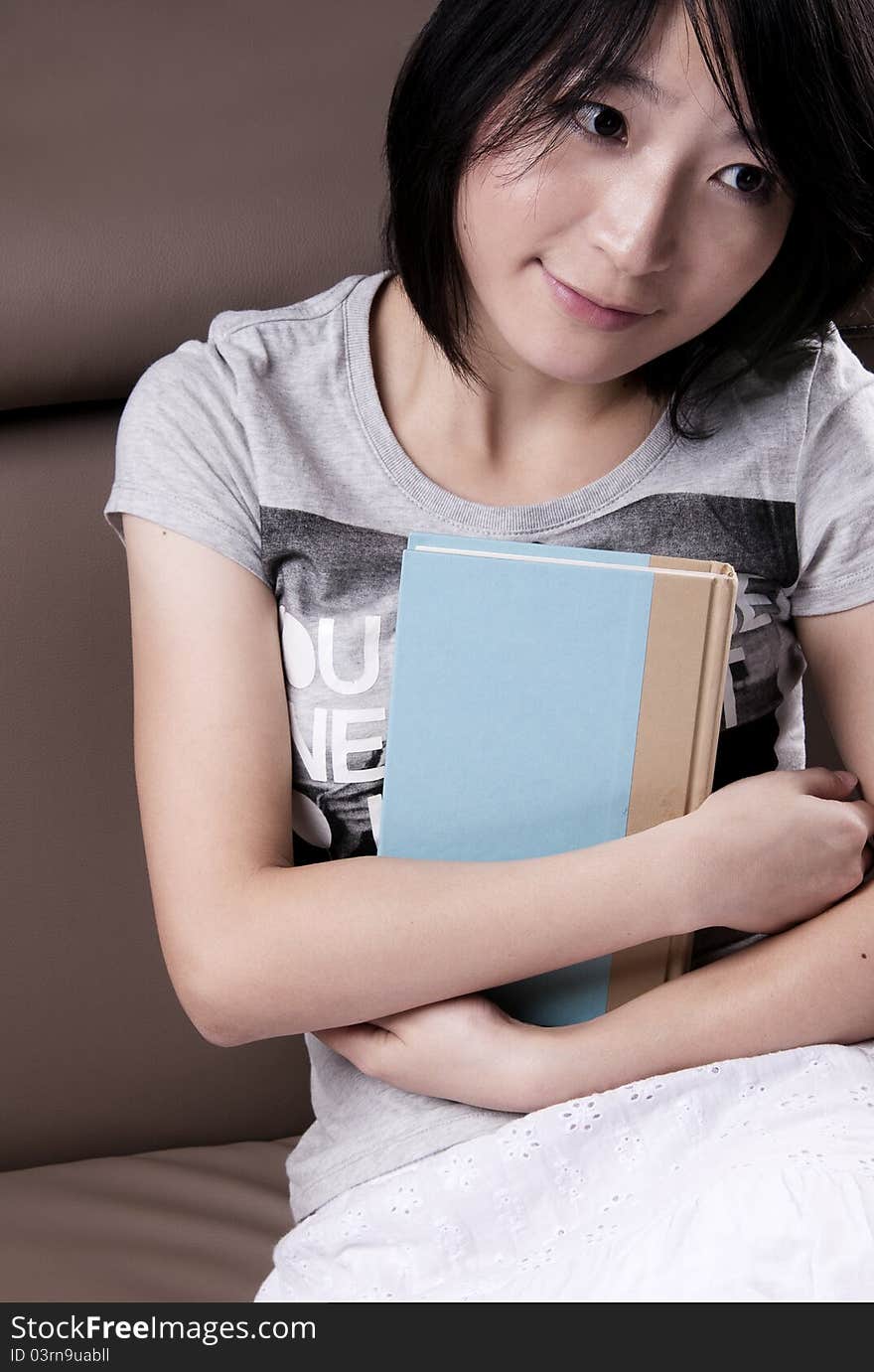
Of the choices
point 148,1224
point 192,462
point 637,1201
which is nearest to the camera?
point 637,1201

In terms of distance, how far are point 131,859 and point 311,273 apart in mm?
508

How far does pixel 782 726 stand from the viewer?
92cm

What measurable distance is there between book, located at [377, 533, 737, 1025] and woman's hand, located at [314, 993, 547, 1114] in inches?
2.9

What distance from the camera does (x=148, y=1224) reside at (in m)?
1.00

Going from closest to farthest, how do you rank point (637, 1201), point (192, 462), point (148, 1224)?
point (637, 1201)
point (192, 462)
point (148, 1224)

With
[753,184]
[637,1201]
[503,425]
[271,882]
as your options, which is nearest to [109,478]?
[503,425]

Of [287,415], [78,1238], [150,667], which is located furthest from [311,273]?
[78,1238]

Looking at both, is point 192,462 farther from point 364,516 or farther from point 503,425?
point 503,425

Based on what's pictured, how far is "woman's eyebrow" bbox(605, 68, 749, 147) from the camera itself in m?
0.65

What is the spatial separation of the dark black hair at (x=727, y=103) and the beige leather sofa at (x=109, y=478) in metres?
0.22

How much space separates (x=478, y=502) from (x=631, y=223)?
21 centimetres

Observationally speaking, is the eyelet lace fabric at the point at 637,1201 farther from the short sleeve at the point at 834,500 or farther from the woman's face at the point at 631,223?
the woman's face at the point at 631,223

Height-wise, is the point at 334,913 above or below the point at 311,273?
below

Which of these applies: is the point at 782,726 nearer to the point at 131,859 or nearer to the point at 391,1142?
the point at 391,1142
